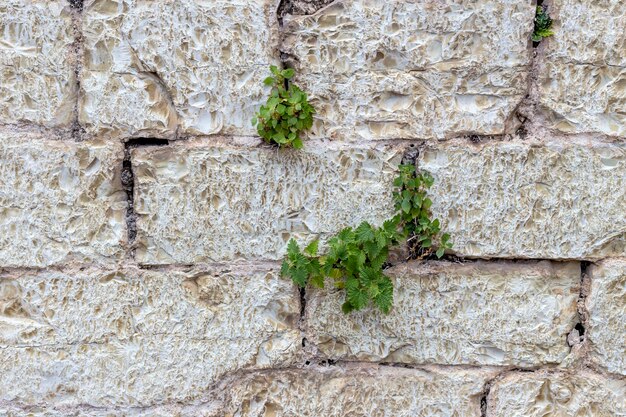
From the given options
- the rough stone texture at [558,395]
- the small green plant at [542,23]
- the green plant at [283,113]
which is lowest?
the rough stone texture at [558,395]

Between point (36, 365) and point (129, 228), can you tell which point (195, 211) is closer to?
point (129, 228)

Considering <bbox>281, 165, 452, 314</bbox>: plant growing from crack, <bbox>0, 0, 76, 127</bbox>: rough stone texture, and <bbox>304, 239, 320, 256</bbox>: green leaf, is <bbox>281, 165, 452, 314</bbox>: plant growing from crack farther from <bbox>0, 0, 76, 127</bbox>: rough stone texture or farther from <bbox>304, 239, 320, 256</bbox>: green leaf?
<bbox>0, 0, 76, 127</bbox>: rough stone texture

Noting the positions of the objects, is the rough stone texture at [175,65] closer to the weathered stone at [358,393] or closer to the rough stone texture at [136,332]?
the rough stone texture at [136,332]

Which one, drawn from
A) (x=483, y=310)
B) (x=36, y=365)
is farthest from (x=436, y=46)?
(x=36, y=365)

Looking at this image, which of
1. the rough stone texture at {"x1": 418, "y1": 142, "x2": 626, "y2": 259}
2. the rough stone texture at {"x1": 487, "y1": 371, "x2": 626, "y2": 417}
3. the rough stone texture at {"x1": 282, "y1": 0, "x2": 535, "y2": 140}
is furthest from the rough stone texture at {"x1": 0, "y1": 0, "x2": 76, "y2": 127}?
the rough stone texture at {"x1": 487, "y1": 371, "x2": 626, "y2": 417}

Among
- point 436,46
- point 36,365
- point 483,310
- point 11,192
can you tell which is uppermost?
point 436,46

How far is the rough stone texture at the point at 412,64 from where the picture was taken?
5.26 ft

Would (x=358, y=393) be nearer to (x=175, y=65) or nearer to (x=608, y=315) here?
(x=608, y=315)

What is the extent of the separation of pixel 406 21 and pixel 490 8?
234mm

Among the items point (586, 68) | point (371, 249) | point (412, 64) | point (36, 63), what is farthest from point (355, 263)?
point (36, 63)

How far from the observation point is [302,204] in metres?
1.66

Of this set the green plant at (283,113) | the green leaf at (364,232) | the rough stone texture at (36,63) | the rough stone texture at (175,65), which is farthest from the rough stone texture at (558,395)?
the rough stone texture at (36,63)

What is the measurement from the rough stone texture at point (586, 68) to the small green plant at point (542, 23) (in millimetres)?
16

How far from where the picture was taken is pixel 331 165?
1647mm
